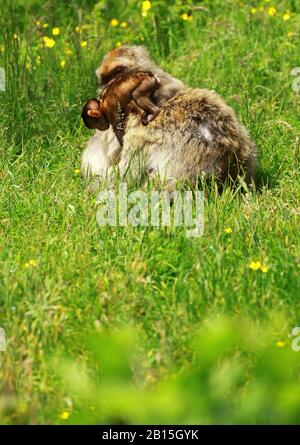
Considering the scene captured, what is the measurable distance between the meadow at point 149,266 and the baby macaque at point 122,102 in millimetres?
414

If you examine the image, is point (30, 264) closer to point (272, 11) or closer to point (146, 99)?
point (146, 99)

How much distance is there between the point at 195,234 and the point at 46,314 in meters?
1.08

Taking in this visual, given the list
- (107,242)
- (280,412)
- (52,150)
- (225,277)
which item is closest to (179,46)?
(52,150)

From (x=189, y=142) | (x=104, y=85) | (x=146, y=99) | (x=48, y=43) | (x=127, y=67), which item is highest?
(x=48, y=43)

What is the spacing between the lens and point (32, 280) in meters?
4.37

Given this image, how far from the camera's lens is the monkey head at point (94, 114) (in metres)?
5.86

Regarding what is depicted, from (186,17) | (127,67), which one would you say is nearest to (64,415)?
(127,67)

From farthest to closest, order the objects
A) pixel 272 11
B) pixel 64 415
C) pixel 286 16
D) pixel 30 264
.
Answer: pixel 272 11, pixel 286 16, pixel 30 264, pixel 64 415

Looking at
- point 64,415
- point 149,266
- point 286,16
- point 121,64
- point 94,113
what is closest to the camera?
point 64,415

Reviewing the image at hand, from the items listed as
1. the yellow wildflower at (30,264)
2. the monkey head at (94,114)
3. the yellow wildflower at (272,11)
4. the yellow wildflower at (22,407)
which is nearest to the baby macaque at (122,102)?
the monkey head at (94,114)

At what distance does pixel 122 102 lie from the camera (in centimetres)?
580

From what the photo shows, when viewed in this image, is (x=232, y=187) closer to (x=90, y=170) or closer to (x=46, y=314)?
(x=90, y=170)

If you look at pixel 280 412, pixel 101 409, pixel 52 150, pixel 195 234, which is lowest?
pixel 101 409

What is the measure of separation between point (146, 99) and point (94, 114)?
1.14ft
